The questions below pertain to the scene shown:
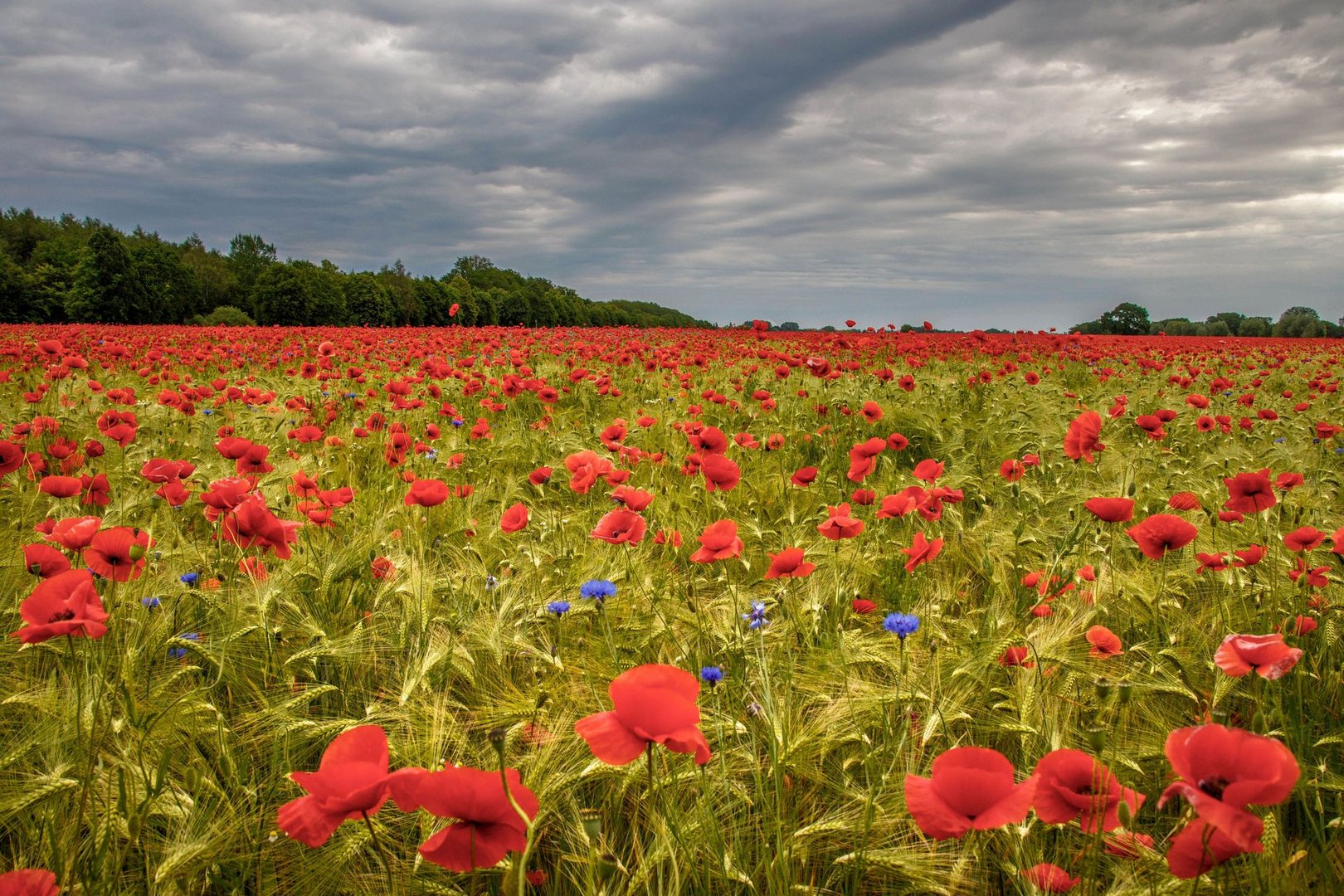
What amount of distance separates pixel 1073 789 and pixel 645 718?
60 cm

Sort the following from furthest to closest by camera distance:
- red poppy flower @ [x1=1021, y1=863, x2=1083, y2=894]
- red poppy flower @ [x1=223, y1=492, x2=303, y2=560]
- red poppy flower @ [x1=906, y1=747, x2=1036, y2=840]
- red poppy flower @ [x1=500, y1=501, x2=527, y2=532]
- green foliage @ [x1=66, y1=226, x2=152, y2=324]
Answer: green foliage @ [x1=66, y1=226, x2=152, y2=324] → red poppy flower @ [x1=500, y1=501, x2=527, y2=532] → red poppy flower @ [x1=223, y1=492, x2=303, y2=560] → red poppy flower @ [x1=1021, y1=863, x2=1083, y2=894] → red poppy flower @ [x1=906, y1=747, x2=1036, y2=840]

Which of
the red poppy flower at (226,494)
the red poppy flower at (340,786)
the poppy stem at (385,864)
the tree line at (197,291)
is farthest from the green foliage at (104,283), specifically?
the red poppy flower at (340,786)

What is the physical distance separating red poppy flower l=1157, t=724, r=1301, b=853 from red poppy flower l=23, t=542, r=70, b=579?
202 cm

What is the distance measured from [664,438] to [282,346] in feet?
28.2

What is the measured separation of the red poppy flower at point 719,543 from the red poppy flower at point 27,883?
119cm

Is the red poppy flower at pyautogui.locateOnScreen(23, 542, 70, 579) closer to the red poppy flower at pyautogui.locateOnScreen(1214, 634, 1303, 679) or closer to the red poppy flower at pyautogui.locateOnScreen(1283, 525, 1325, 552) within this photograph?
the red poppy flower at pyautogui.locateOnScreen(1214, 634, 1303, 679)

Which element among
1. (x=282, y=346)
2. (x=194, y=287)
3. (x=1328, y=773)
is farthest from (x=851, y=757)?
(x=194, y=287)

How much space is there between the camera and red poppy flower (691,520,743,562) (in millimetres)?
1665

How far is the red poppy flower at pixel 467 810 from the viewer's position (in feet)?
2.55

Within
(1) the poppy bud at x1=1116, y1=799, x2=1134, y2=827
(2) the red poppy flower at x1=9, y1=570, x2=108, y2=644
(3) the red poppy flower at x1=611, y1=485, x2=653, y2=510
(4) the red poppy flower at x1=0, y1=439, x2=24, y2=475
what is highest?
(4) the red poppy flower at x1=0, y1=439, x2=24, y2=475

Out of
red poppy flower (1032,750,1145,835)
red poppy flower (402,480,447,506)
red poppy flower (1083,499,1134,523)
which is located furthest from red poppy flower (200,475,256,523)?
red poppy flower (1083,499,1134,523)

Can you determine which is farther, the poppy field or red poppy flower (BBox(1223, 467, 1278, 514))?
red poppy flower (BBox(1223, 467, 1278, 514))

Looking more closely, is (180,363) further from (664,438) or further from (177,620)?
(177,620)

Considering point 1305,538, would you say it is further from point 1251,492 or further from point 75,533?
point 75,533
